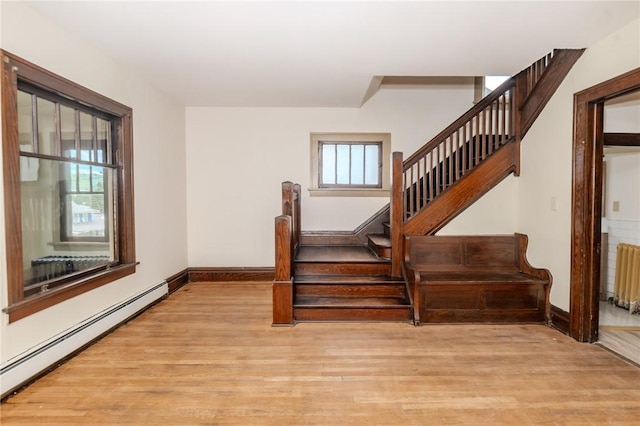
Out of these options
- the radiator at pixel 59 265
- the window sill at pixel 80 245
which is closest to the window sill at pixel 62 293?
the radiator at pixel 59 265

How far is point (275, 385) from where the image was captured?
2363 millimetres

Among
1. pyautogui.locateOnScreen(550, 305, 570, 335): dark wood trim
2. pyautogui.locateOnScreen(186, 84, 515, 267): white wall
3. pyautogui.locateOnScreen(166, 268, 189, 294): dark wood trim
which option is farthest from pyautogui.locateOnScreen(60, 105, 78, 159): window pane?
pyautogui.locateOnScreen(550, 305, 570, 335): dark wood trim

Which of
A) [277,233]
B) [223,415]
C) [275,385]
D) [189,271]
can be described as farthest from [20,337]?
[189,271]

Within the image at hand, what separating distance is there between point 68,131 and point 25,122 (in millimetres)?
414

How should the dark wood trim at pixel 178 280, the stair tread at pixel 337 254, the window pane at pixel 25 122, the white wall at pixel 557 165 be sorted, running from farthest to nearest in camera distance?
1. the dark wood trim at pixel 178 280
2. the stair tread at pixel 337 254
3. the white wall at pixel 557 165
4. the window pane at pixel 25 122

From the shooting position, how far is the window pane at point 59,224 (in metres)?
2.62

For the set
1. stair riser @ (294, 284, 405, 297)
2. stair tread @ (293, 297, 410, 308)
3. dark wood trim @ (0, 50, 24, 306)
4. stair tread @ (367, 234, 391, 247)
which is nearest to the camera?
dark wood trim @ (0, 50, 24, 306)

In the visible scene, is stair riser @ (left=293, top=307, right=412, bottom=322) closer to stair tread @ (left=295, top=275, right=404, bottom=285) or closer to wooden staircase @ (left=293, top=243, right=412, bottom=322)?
wooden staircase @ (left=293, top=243, right=412, bottom=322)

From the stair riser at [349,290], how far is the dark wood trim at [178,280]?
191 centimetres

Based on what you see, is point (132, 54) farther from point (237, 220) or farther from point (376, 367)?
point (376, 367)

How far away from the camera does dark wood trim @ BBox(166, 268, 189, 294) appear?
4.62 metres

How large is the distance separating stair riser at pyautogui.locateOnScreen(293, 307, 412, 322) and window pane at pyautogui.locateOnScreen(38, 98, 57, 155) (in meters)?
2.55

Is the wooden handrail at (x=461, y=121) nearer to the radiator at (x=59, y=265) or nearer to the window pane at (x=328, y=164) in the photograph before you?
the window pane at (x=328, y=164)

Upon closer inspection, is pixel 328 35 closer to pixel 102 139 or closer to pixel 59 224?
pixel 102 139
